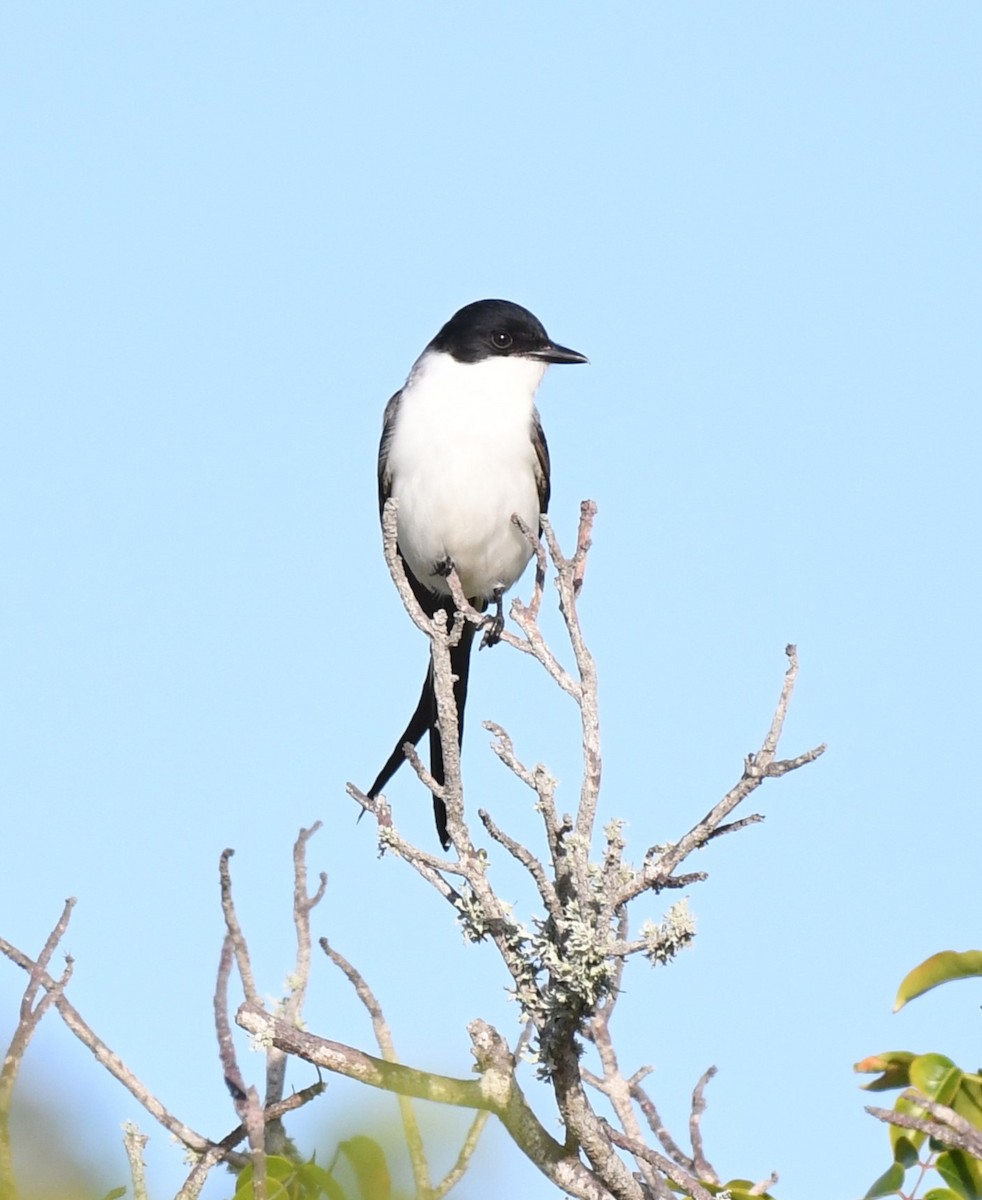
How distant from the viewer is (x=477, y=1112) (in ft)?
4.41

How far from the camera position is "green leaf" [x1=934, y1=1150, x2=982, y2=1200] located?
7.64 feet

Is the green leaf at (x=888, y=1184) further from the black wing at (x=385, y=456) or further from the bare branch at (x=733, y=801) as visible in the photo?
the black wing at (x=385, y=456)

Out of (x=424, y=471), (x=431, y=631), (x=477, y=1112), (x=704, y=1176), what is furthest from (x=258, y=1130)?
(x=424, y=471)

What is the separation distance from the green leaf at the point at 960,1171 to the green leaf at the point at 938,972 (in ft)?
0.84

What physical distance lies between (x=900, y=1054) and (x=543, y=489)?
165 inches

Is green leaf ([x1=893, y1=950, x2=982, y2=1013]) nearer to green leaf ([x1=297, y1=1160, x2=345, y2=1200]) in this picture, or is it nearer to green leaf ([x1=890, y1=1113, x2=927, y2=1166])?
green leaf ([x1=890, y1=1113, x2=927, y2=1166])

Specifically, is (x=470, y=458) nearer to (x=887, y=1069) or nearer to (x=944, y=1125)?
(x=887, y=1069)

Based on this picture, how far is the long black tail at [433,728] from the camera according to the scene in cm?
487

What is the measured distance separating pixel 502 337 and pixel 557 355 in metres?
0.25

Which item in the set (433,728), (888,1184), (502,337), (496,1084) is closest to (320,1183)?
(496,1084)

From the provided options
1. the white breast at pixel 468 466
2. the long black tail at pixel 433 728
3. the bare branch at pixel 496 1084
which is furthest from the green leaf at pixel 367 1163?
the white breast at pixel 468 466

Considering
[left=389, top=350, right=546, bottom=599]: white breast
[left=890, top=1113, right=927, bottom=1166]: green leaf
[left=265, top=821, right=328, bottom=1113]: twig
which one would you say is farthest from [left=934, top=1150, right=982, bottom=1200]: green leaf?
[left=389, top=350, right=546, bottom=599]: white breast

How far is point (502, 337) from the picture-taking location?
6.53 m

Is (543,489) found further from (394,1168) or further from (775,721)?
(394,1168)
